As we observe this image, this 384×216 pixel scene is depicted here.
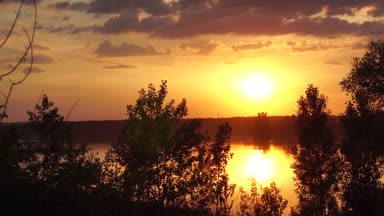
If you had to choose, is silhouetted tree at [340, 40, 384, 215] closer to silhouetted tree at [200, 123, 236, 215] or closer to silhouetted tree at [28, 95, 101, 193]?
silhouetted tree at [200, 123, 236, 215]

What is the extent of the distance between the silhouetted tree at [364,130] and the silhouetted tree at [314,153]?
10.0ft

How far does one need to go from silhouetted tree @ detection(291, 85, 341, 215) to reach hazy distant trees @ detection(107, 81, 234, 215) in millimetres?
10288

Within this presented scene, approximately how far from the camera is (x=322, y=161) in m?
58.8

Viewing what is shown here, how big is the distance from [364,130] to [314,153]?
717cm

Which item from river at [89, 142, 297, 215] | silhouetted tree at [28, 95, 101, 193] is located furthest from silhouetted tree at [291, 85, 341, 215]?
silhouetted tree at [28, 95, 101, 193]

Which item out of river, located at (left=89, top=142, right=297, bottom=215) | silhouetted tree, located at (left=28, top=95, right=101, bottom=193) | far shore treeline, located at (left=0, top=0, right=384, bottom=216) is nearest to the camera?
silhouetted tree, located at (left=28, top=95, right=101, bottom=193)

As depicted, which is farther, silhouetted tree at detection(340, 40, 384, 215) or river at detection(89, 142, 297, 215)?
river at detection(89, 142, 297, 215)

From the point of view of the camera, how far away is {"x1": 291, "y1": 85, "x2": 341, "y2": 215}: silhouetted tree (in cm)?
5712

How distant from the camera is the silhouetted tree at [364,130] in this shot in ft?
170

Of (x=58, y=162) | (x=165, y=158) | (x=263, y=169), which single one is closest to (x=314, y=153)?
(x=165, y=158)

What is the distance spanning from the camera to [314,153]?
5944 cm

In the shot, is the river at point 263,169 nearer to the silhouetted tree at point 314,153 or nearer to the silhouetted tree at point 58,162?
the silhouetted tree at point 314,153

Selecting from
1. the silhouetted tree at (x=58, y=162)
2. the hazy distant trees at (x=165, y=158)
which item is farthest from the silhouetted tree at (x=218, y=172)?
the silhouetted tree at (x=58, y=162)

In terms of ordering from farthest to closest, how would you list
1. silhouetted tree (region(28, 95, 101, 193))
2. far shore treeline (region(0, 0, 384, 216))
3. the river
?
the river → far shore treeline (region(0, 0, 384, 216)) → silhouetted tree (region(28, 95, 101, 193))
